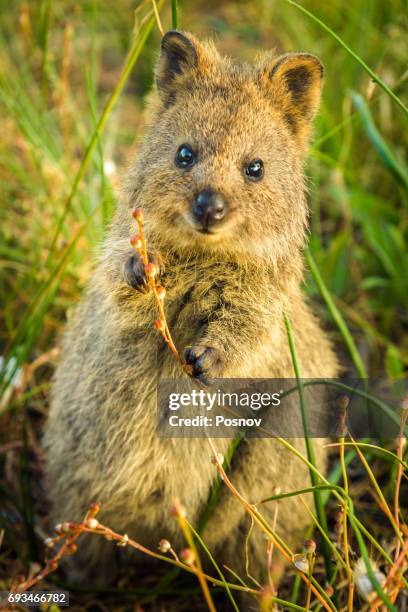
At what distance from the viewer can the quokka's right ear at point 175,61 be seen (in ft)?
12.3

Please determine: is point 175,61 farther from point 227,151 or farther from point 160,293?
point 160,293

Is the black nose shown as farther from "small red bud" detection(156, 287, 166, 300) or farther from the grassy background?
the grassy background

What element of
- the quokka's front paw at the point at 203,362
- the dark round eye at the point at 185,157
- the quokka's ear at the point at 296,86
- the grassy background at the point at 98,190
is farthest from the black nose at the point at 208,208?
the grassy background at the point at 98,190

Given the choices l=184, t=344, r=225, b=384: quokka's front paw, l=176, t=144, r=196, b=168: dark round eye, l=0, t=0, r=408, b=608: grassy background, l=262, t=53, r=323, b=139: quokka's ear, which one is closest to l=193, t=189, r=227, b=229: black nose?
l=176, t=144, r=196, b=168: dark round eye

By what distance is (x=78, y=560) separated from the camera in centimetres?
449

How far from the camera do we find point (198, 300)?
3.67m

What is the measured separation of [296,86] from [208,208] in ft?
3.59

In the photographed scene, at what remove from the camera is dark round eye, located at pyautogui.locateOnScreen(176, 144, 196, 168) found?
11.4 ft

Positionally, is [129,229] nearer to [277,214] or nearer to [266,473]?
[277,214]

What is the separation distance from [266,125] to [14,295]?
2628mm

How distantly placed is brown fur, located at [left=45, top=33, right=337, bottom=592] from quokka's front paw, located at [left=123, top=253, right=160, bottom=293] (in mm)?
80

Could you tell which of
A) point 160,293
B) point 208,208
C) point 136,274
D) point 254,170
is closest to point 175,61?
point 254,170

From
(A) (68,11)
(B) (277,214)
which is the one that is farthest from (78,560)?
(A) (68,11)

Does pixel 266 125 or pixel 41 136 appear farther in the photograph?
pixel 41 136
